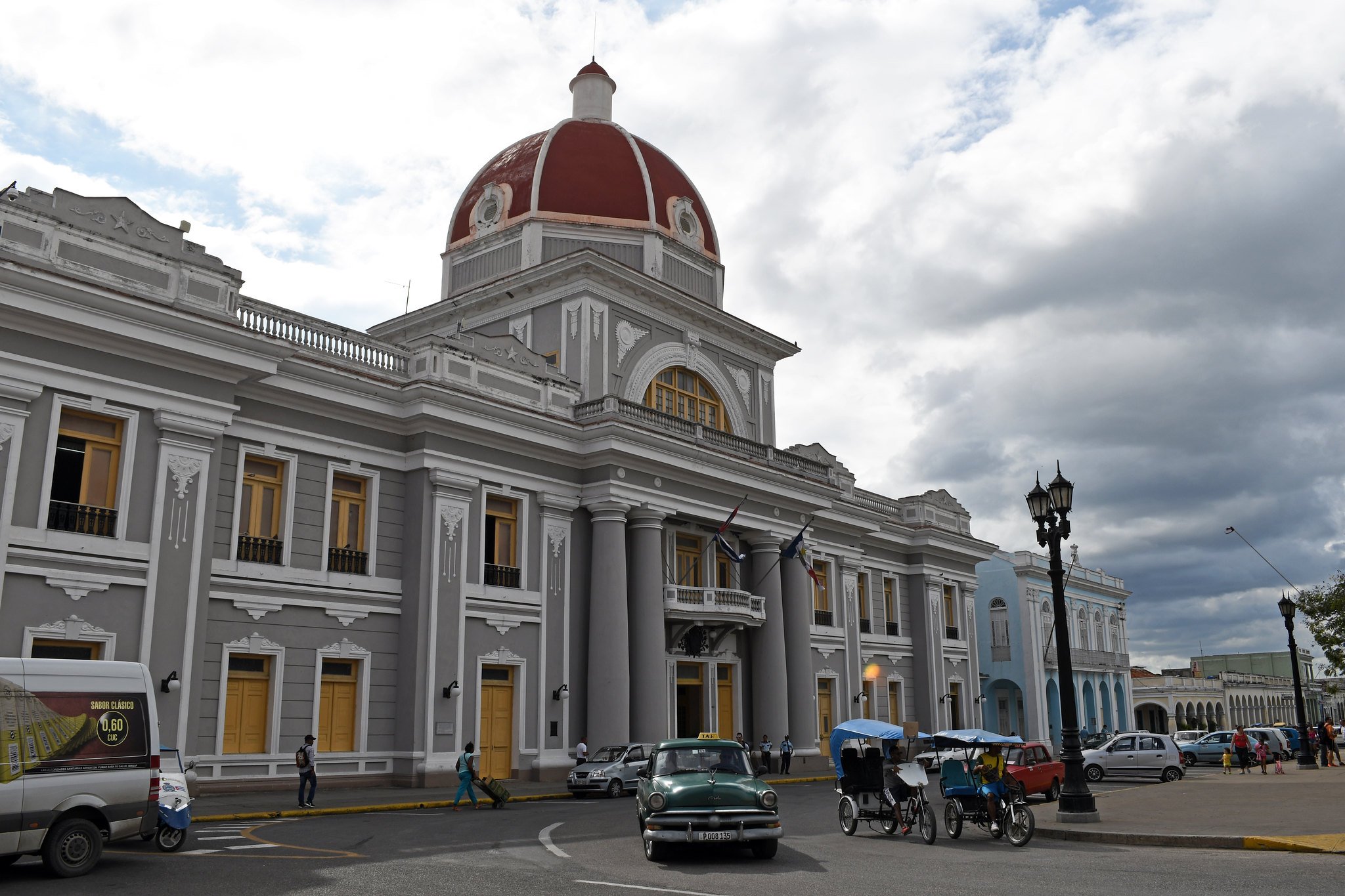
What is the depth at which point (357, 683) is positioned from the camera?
88.1 feet

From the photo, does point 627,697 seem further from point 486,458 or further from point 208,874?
point 208,874

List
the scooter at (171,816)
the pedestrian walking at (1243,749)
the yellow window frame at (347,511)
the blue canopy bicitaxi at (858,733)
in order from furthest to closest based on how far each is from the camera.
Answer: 1. the pedestrian walking at (1243,749)
2. the yellow window frame at (347,511)
3. the blue canopy bicitaxi at (858,733)
4. the scooter at (171,816)

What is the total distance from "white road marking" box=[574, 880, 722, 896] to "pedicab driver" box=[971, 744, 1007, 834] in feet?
21.7

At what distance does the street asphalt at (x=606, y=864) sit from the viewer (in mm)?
11320

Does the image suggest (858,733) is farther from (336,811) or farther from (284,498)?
(284,498)

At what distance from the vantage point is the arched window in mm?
37656

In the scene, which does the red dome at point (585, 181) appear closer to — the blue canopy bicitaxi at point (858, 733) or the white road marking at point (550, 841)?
the white road marking at point (550, 841)

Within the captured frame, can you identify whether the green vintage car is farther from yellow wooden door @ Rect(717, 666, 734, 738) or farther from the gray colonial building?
yellow wooden door @ Rect(717, 666, 734, 738)

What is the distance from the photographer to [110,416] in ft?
72.9

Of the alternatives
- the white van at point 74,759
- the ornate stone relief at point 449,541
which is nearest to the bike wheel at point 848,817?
the white van at point 74,759

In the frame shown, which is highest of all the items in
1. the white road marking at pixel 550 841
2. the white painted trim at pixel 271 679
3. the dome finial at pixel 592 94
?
the dome finial at pixel 592 94

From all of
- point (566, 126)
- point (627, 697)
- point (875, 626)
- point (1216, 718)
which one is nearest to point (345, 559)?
point (627, 697)

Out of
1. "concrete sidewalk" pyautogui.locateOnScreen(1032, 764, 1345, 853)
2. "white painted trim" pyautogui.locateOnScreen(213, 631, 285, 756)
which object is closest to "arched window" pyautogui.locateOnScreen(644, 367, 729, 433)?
"white painted trim" pyautogui.locateOnScreen(213, 631, 285, 756)

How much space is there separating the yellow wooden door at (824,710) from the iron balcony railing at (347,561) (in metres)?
19.7
